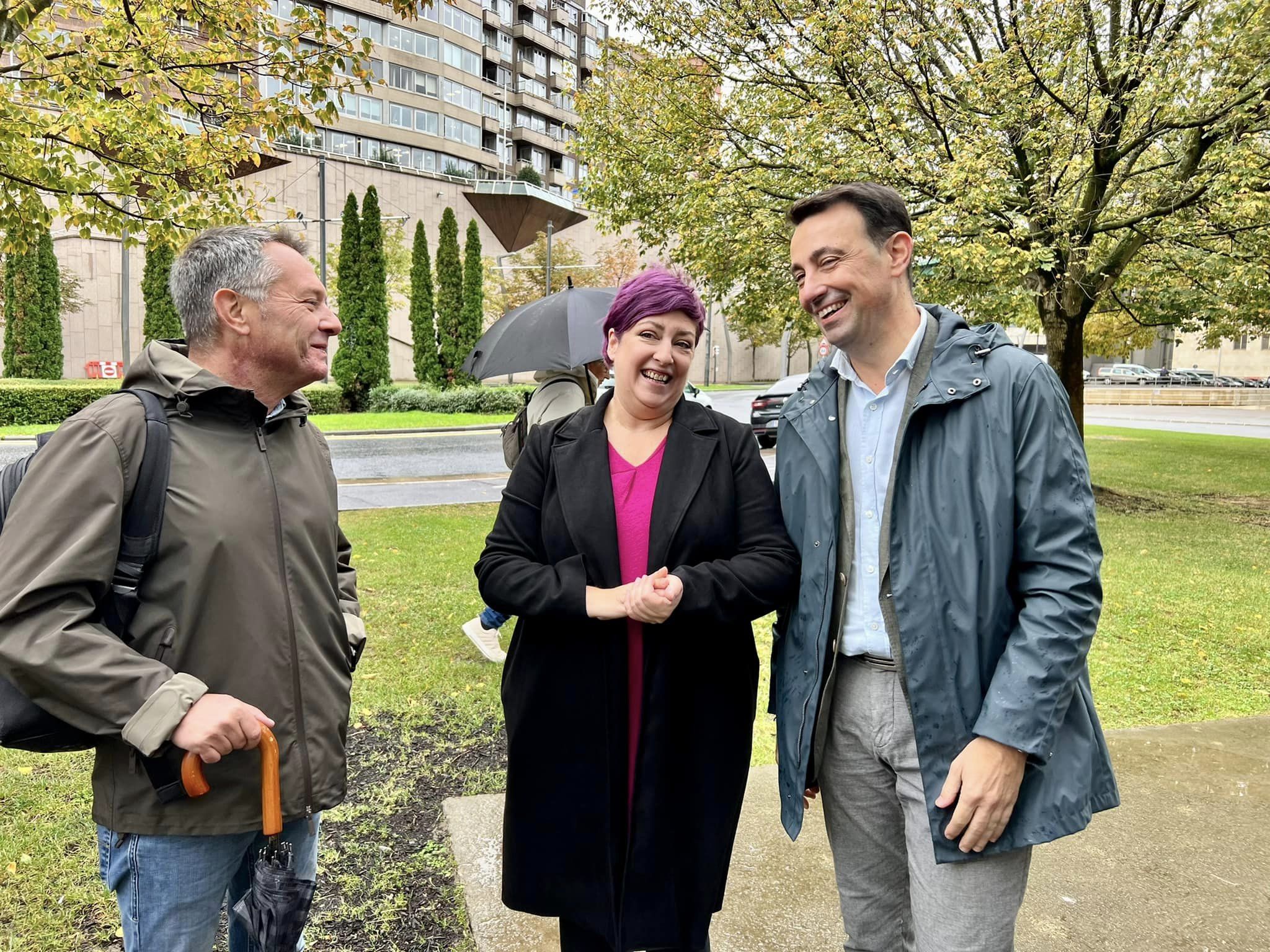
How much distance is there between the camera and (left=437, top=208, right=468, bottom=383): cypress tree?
31.8 m

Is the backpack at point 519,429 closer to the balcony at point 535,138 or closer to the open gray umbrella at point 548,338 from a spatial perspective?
the open gray umbrella at point 548,338

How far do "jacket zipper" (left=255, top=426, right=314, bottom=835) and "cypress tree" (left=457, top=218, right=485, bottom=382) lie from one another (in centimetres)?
2997

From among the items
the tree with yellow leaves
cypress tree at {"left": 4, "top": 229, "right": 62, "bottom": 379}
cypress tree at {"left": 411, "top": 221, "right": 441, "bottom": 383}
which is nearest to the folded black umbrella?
the tree with yellow leaves

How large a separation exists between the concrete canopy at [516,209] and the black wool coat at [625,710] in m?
48.0

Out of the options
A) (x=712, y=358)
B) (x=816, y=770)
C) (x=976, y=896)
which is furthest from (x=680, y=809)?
(x=712, y=358)

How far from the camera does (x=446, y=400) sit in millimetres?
27656

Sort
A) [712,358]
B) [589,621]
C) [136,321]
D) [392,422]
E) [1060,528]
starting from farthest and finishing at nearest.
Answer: [712,358] → [136,321] → [392,422] → [589,621] → [1060,528]

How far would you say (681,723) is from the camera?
2100 millimetres

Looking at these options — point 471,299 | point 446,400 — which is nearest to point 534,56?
point 471,299

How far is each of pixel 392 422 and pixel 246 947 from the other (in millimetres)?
22505

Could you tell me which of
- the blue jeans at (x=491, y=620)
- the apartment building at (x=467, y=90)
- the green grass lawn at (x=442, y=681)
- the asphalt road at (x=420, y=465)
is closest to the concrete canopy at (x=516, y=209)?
the apartment building at (x=467, y=90)

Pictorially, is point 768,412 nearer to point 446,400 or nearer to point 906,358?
point 446,400

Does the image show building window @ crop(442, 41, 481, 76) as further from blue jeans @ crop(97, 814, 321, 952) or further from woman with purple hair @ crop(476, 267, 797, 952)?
blue jeans @ crop(97, 814, 321, 952)

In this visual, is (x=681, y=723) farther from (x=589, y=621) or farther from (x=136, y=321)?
(x=136, y=321)
